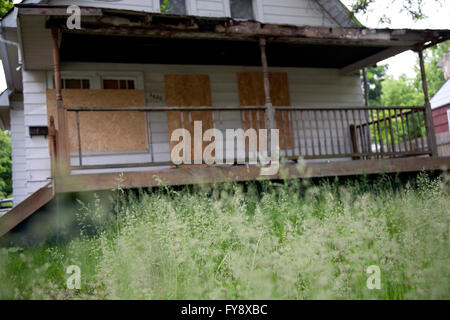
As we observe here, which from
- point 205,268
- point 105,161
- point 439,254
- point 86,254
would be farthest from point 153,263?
point 105,161

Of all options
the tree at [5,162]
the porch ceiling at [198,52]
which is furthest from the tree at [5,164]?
the porch ceiling at [198,52]

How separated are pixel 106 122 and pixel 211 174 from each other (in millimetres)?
3120

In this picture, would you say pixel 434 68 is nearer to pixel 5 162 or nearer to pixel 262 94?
pixel 262 94

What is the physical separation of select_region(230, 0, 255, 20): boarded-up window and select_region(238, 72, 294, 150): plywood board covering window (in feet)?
4.96

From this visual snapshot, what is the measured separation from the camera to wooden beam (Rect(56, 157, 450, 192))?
624 cm

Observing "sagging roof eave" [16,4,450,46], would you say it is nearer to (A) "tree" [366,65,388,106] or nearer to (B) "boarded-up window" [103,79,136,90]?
(B) "boarded-up window" [103,79,136,90]

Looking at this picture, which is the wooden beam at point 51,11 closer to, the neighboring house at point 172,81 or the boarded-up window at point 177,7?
the neighboring house at point 172,81

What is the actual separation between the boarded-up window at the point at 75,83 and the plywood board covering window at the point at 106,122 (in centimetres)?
16

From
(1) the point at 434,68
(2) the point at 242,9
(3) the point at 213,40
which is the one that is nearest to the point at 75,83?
(3) the point at 213,40

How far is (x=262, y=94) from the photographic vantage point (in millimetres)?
10172

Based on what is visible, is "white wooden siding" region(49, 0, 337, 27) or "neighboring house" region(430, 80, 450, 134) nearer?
"white wooden siding" region(49, 0, 337, 27)

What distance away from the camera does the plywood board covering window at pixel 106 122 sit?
859cm

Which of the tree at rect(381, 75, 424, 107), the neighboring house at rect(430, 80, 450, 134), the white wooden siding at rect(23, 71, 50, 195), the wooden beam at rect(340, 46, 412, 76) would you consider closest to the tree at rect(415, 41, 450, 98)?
the tree at rect(381, 75, 424, 107)

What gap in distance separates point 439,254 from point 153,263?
241cm
